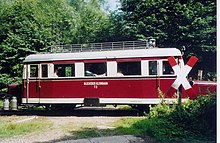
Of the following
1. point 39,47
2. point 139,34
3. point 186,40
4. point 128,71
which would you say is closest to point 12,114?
point 128,71

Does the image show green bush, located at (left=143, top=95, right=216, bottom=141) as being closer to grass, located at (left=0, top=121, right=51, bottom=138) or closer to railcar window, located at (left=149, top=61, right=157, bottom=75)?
grass, located at (left=0, top=121, right=51, bottom=138)

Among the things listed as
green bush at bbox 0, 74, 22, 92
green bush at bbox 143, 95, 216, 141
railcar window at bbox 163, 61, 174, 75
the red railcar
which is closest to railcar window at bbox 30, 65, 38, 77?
the red railcar

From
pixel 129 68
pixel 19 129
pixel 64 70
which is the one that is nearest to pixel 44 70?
pixel 64 70

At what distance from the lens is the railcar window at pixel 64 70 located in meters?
10.6

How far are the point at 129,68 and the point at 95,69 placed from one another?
133 cm

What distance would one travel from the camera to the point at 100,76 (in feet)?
33.8

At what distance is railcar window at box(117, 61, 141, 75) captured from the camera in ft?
32.9

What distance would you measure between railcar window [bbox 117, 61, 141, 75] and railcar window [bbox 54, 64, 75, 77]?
6.12 ft

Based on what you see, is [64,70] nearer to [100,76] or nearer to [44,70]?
[44,70]

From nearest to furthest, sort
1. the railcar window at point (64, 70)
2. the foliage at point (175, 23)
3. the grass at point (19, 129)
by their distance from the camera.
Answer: the grass at point (19, 129) → the railcar window at point (64, 70) → the foliage at point (175, 23)

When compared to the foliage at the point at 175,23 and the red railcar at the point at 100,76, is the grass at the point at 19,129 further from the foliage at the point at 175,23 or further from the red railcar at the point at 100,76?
the foliage at the point at 175,23

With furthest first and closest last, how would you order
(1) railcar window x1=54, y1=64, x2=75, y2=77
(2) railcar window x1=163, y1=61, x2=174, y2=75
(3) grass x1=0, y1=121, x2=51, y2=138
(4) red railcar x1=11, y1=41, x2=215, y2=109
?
(1) railcar window x1=54, y1=64, x2=75, y2=77
(4) red railcar x1=11, y1=41, x2=215, y2=109
(2) railcar window x1=163, y1=61, x2=174, y2=75
(3) grass x1=0, y1=121, x2=51, y2=138

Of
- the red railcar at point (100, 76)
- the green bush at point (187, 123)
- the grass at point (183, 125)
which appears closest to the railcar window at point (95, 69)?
the red railcar at point (100, 76)

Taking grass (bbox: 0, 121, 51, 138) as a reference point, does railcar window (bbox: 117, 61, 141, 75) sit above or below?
above
